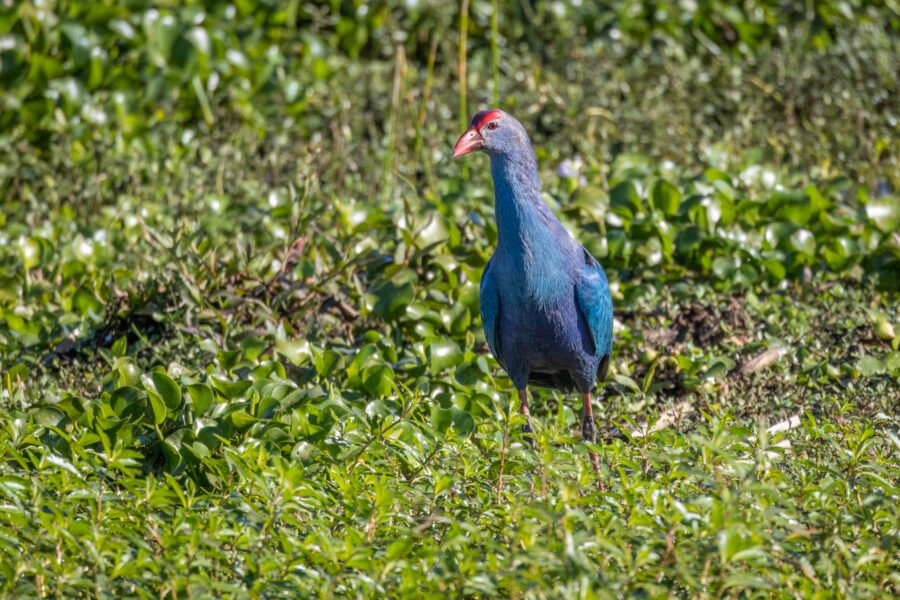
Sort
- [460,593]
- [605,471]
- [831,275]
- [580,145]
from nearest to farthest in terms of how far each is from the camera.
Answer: [460,593] < [605,471] < [831,275] < [580,145]

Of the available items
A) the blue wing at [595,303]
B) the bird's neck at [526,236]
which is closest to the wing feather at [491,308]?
the bird's neck at [526,236]

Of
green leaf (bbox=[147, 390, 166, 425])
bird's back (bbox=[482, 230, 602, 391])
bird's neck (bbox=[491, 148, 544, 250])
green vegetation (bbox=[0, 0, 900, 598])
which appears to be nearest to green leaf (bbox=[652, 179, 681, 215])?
green vegetation (bbox=[0, 0, 900, 598])

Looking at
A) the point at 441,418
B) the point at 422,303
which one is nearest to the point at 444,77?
the point at 422,303

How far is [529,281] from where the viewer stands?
150 inches

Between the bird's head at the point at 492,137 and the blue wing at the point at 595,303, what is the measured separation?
489mm

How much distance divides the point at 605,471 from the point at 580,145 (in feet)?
Result: 12.4

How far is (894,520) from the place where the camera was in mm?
2752

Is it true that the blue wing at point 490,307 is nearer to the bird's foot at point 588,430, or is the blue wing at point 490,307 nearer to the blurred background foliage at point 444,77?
the bird's foot at point 588,430

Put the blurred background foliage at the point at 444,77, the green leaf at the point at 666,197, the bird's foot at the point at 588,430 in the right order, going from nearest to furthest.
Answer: the bird's foot at the point at 588,430 < the green leaf at the point at 666,197 < the blurred background foliage at the point at 444,77

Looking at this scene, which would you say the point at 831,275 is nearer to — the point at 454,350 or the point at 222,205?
the point at 454,350

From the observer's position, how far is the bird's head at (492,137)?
A: 3877mm

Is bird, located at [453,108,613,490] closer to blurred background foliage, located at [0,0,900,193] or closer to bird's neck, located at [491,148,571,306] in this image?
bird's neck, located at [491,148,571,306]

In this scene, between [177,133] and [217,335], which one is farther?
[177,133]

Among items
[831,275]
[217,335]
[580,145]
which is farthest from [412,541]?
[580,145]
